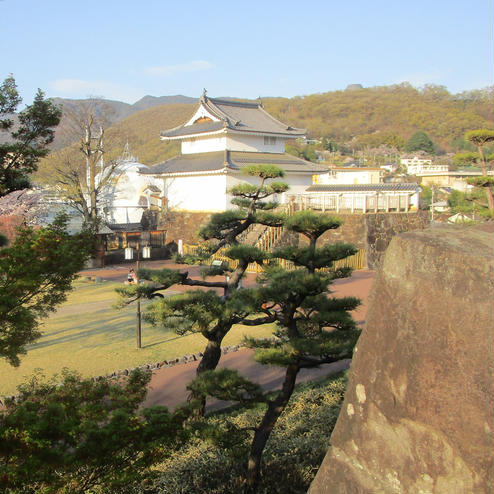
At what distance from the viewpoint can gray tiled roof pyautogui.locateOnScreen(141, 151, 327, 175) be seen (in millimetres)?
27703

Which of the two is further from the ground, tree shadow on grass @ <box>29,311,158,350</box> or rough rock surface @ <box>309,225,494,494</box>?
rough rock surface @ <box>309,225,494,494</box>

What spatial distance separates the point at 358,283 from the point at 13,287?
1559 centimetres

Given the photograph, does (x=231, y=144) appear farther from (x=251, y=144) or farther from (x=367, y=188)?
(x=367, y=188)

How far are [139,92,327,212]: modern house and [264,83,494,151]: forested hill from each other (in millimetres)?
52558

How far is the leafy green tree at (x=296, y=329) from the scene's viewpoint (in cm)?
537

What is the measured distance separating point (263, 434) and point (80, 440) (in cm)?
218

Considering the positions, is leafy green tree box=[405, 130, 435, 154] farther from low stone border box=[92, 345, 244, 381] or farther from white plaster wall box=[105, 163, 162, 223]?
low stone border box=[92, 345, 244, 381]

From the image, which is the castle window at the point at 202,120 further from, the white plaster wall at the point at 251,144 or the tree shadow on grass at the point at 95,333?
the tree shadow on grass at the point at 95,333

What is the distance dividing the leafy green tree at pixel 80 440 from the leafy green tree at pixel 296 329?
95 cm

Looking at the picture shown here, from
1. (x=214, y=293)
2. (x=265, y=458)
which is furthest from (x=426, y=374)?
(x=265, y=458)

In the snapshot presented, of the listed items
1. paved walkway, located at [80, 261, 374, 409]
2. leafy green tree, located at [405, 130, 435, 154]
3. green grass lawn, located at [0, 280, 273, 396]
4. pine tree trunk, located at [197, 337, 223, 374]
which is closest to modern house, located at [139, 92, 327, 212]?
green grass lawn, located at [0, 280, 273, 396]

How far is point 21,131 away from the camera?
832 cm

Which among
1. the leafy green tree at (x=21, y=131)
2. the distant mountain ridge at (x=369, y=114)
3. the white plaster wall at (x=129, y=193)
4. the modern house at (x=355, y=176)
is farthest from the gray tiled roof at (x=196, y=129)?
the distant mountain ridge at (x=369, y=114)

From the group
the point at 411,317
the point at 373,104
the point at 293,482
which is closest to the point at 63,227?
the point at 293,482
